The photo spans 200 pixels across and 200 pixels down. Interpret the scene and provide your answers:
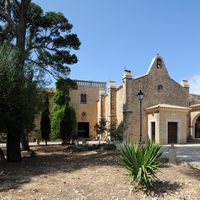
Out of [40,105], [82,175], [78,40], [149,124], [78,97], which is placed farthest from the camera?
[78,97]

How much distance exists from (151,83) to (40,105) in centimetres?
1587

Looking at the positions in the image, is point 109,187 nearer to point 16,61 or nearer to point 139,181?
point 139,181

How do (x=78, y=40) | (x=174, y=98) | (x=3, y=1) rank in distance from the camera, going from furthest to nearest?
(x=174, y=98) < (x=78, y=40) < (x=3, y=1)

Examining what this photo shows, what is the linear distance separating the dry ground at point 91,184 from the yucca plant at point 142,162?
1.05ft

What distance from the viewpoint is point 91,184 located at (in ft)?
26.5

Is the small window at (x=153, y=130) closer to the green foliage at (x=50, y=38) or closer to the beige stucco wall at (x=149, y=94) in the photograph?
the beige stucco wall at (x=149, y=94)

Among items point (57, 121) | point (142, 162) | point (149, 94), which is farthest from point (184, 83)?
point (142, 162)

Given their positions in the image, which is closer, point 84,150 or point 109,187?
point 109,187

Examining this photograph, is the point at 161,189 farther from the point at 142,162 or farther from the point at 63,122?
the point at 63,122

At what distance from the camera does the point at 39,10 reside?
17.2 metres

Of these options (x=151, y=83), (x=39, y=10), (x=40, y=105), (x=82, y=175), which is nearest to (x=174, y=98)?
(x=151, y=83)

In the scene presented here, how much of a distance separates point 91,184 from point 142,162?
1.75m

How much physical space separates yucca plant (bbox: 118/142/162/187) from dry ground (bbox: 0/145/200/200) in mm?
319

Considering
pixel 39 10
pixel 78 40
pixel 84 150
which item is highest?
pixel 39 10
